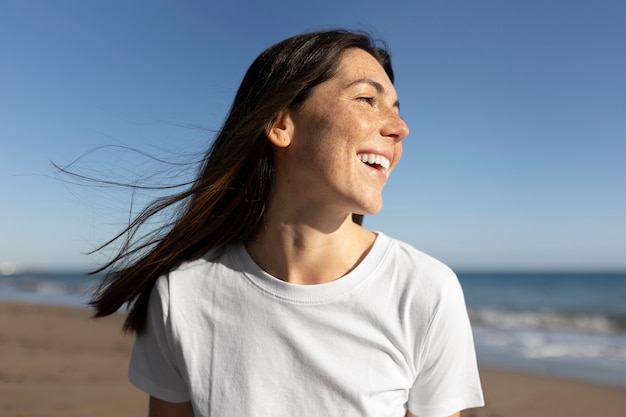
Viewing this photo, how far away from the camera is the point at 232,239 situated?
2.22 meters

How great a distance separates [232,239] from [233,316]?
350 mm

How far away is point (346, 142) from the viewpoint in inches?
74.3

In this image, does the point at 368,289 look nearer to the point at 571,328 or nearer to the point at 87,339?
the point at 87,339

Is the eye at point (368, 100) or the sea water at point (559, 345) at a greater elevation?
the eye at point (368, 100)

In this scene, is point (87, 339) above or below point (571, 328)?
below

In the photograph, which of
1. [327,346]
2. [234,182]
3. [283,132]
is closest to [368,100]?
[283,132]

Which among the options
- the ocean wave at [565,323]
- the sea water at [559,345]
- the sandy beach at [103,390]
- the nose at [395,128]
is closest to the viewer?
the nose at [395,128]

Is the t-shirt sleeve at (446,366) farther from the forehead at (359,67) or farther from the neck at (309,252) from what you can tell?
the forehead at (359,67)

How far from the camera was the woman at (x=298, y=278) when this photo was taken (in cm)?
190

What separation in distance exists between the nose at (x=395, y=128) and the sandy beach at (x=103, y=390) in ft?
12.8

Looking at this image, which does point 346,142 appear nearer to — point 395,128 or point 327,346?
point 395,128

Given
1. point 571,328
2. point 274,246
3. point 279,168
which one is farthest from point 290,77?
point 571,328

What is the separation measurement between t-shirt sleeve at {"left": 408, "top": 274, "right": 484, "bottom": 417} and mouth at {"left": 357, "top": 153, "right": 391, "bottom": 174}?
19.3 inches

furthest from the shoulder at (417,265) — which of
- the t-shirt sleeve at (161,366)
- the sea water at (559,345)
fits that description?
the sea water at (559,345)
